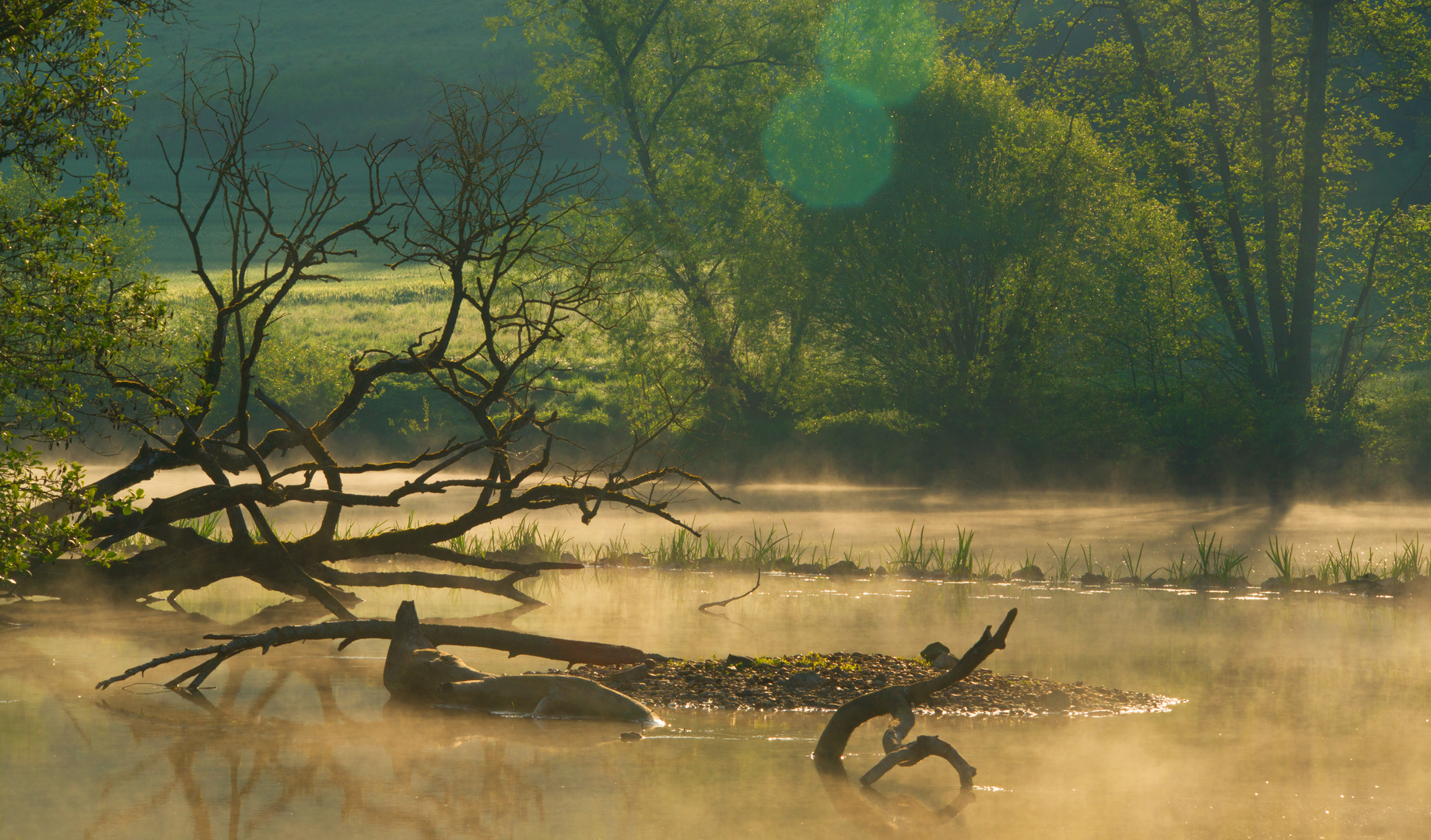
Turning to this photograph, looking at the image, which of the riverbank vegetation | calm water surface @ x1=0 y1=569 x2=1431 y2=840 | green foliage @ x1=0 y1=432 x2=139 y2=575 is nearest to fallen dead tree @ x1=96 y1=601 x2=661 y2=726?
calm water surface @ x1=0 y1=569 x2=1431 y2=840

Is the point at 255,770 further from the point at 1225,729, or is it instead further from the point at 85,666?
the point at 1225,729

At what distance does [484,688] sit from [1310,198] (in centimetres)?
2394

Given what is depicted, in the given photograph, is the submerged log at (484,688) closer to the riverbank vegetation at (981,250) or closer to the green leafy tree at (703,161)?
the riverbank vegetation at (981,250)

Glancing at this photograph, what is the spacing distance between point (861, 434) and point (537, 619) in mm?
18545

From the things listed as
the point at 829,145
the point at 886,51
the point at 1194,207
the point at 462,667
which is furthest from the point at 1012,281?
the point at 462,667

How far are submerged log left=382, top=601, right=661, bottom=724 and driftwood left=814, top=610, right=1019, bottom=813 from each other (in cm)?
141

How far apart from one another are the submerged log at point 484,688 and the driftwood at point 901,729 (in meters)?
1.41

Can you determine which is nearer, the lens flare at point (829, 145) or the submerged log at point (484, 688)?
the submerged log at point (484, 688)

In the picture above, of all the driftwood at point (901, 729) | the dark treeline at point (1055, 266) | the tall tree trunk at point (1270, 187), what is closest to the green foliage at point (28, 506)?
the driftwood at point (901, 729)

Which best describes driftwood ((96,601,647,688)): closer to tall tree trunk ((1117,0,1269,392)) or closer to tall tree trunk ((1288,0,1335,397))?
tall tree trunk ((1288,0,1335,397))

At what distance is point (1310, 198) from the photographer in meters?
26.5

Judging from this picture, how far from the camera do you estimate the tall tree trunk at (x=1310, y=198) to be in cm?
2611

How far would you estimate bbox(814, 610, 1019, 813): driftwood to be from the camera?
19.9 ft

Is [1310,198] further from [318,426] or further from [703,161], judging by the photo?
[318,426]
